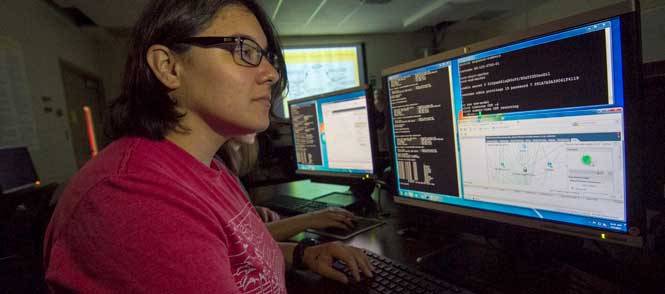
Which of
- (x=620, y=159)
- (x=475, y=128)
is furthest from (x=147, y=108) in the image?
(x=620, y=159)

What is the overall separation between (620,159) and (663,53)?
1.71 m

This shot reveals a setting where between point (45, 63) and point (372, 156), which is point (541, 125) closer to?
point (372, 156)

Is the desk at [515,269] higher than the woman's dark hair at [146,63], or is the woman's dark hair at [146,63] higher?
the woman's dark hair at [146,63]

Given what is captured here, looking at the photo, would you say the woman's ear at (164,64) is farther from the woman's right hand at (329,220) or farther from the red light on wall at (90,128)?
the red light on wall at (90,128)

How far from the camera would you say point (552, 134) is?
22.9 inches

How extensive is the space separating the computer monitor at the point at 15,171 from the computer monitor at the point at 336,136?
7.01 feet

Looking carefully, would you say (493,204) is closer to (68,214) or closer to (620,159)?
(620,159)

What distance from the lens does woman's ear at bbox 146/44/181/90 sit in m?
0.57

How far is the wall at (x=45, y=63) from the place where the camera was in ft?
9.76

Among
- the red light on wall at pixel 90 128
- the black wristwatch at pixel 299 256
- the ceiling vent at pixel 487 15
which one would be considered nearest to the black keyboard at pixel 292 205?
the black wristwatch at pixel 299 256

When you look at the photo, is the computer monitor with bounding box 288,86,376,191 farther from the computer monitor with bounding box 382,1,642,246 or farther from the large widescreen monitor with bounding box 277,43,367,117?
the large widescreen monitor with bounding box 277,43,367,117

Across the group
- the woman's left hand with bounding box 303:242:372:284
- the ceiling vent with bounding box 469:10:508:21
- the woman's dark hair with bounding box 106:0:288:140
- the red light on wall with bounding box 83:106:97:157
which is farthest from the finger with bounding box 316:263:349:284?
the ceiling vent with bounding box 469:10:508:21

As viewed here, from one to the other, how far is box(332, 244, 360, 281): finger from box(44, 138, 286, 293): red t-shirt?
32 centimetres

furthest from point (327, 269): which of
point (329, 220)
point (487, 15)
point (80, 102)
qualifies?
point (487, 15)
